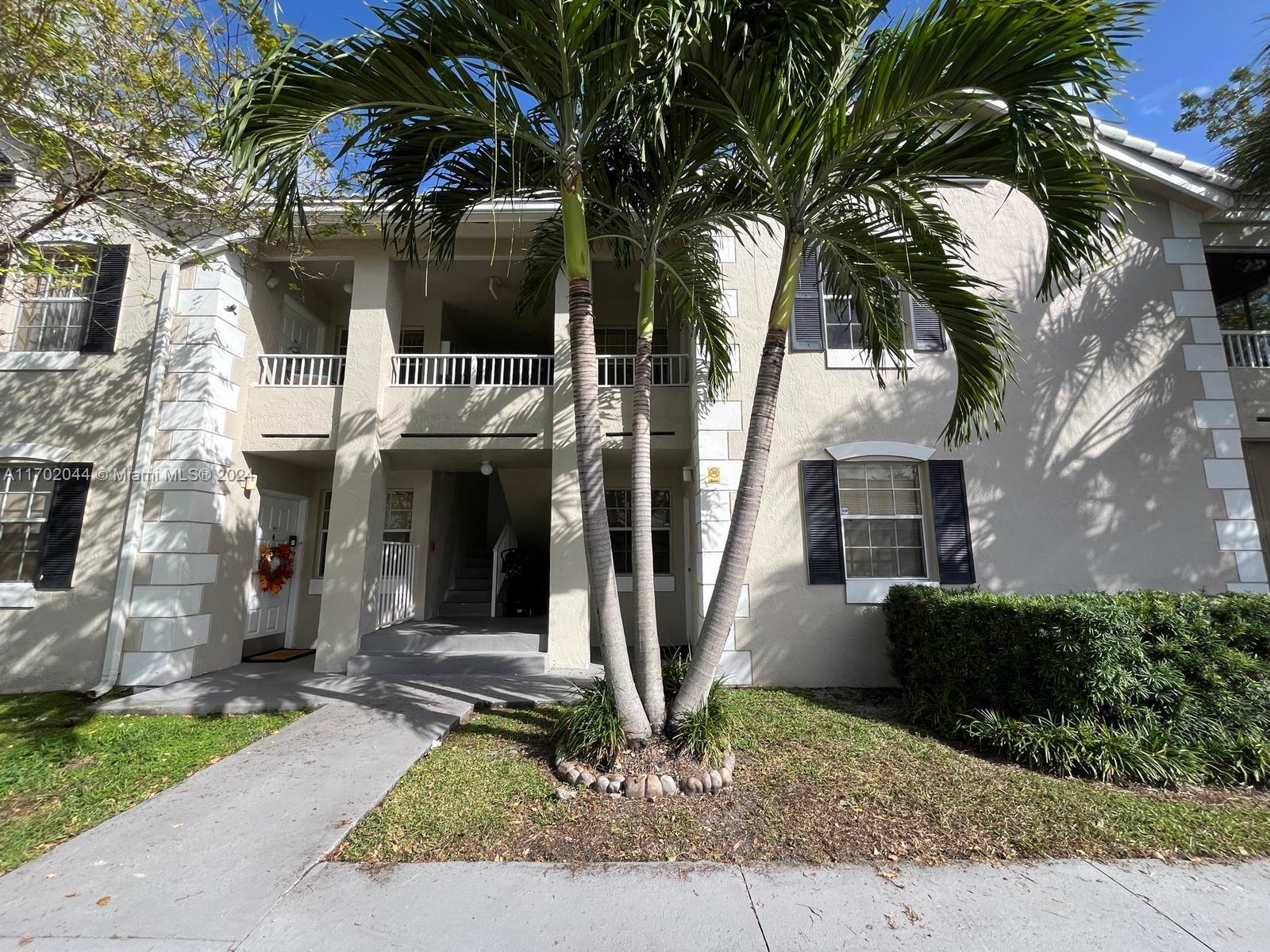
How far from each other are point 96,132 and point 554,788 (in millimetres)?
7564

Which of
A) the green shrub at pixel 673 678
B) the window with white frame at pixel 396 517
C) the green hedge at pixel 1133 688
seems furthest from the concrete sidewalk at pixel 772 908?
the window with white frame at pixel 396 517

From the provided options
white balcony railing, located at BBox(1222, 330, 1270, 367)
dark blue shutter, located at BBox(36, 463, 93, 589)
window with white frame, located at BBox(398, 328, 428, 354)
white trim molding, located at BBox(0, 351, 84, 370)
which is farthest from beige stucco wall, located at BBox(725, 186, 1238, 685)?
white trim molding, located at BBox(0, 351, 84, 370)

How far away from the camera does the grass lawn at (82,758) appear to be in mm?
3781

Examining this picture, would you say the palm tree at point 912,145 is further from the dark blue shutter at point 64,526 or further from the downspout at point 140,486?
the dark blue shutter at point 64,526

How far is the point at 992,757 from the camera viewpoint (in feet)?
15.8

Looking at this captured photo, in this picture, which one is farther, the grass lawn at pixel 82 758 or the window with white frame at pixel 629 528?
the window with white frame at pixel 629 528

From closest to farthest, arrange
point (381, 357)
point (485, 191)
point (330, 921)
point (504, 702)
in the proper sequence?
point (330, 921) < point (485, 191) < point (504, 702) < point (381, 357)

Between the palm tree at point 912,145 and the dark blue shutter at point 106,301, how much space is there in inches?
334

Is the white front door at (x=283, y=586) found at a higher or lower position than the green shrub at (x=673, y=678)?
higher

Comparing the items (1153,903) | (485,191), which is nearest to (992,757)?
(1153,903)

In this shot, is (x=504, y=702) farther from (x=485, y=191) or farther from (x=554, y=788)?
(x=485, y=191)

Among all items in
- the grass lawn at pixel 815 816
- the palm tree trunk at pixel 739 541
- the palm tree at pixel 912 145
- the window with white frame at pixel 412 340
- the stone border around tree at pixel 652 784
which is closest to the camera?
the grass lawn at pixel 815 816

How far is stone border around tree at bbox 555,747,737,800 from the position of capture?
4023 mm

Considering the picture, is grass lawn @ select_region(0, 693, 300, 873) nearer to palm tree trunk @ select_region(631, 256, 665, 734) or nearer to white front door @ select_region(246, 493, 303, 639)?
white front door @ select_region(246, 493, 303, 639)
